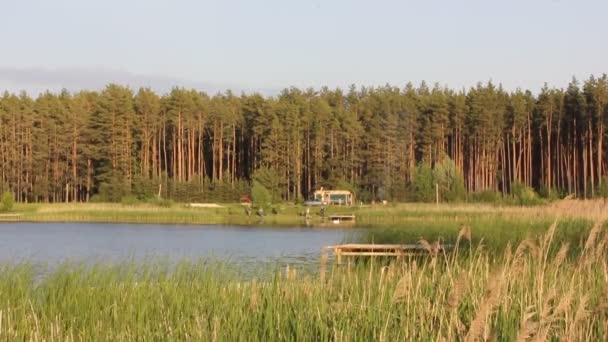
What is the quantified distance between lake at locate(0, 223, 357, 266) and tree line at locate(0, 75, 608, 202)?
22477 millimetres

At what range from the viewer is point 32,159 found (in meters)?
62.4

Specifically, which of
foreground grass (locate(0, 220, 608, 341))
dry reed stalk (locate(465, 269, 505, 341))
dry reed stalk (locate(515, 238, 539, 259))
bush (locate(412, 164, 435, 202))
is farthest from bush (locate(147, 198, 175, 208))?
dry reed stalk (locate(465, 269, 505, 341))

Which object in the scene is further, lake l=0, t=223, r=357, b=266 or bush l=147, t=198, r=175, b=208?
bush l=147, t=198, r=175, b=208

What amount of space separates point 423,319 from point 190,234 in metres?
28.5

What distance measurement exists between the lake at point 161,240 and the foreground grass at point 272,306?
13.2 metres

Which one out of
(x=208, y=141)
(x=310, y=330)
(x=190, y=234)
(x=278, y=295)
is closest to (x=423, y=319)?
(x=310, y=330)

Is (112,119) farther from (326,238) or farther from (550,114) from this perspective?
(326,238)

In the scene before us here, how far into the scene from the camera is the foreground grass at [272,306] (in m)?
5.59

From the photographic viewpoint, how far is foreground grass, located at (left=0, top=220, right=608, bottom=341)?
559cm

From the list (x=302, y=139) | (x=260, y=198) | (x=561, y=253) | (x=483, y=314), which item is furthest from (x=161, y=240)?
(x=302, y=139)

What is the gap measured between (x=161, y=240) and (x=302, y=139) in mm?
36047

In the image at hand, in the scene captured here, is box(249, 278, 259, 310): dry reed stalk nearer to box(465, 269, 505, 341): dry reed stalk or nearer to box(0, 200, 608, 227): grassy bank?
box(465, 269, 505, 341): dry reed stalk

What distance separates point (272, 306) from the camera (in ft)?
20.4

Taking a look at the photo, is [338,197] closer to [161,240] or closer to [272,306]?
[161,240]
